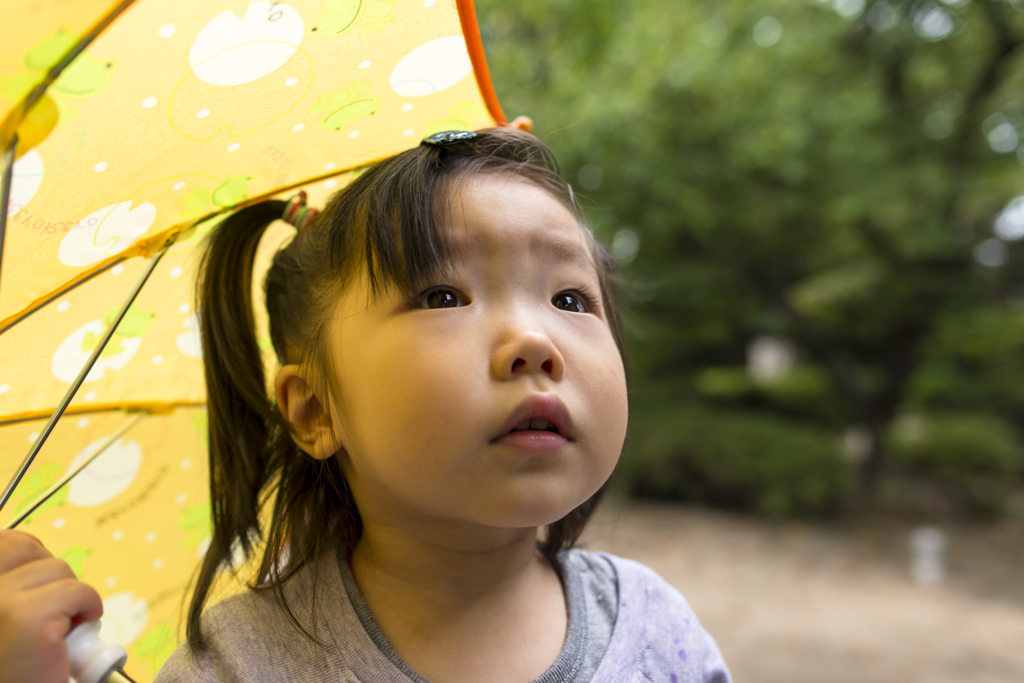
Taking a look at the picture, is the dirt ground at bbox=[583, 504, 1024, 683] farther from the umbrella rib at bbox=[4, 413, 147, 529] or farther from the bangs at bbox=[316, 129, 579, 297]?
the bangs at bbox=[316, 129, 579, 297]

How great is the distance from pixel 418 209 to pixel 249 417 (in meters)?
0.51

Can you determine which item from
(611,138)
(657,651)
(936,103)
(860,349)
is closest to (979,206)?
(936,103)

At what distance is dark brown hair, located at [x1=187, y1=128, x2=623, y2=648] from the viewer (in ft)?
3.02

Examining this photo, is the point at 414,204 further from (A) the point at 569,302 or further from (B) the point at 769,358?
(B) the point at 769,358

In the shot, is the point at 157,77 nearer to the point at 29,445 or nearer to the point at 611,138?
the point at 29,445

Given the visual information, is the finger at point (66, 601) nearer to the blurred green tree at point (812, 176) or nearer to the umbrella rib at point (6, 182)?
the umbrella rib at point (6, 182)

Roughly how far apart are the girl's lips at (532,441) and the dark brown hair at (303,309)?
22 cm

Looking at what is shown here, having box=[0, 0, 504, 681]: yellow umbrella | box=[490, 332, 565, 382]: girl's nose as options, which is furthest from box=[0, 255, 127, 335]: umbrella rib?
box=[490, 332, 565, 382]: girl's nose

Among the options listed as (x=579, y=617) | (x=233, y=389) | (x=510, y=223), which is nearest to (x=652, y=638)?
(x=579, y=617)

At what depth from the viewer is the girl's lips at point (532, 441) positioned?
0.81m

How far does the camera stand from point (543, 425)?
84 centimetres

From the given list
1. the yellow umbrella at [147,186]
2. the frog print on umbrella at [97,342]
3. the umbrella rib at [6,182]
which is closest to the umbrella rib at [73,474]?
the yellow umbrella at [147,186]

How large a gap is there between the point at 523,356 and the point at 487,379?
5cm

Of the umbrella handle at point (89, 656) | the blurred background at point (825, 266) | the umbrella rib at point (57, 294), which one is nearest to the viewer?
the umbrella handle at point (89, 656)
